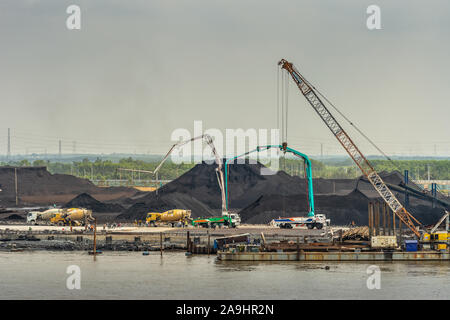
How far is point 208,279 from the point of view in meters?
88.2

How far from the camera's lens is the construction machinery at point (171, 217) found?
147250mm

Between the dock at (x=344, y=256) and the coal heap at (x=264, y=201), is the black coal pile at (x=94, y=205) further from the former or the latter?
the dock at (x=344, y=256)

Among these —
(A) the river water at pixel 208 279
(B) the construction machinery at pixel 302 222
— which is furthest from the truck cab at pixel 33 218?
(A) the river water at pixel 208 279

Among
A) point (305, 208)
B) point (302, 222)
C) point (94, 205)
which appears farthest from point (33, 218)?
point (302, 222)

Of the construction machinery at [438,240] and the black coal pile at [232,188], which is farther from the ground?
the black coal pile at [232,188]

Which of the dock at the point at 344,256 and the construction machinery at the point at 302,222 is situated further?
the construction machinery at the point at 302,222

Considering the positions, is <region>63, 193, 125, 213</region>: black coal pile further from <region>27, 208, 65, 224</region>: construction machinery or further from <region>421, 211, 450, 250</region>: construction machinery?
<region>421, 211, 450, 250</region>: construction machinery

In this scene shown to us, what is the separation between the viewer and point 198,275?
90.8m

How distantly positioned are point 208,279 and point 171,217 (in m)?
59.8

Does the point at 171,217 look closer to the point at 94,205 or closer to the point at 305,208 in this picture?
the point at 305,208

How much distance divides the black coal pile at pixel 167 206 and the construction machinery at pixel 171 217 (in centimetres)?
1113

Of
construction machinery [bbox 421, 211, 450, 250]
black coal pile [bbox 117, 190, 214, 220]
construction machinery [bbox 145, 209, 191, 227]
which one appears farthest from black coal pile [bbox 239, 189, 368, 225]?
construction machinery [bbox 421, 211, 450, 250]
